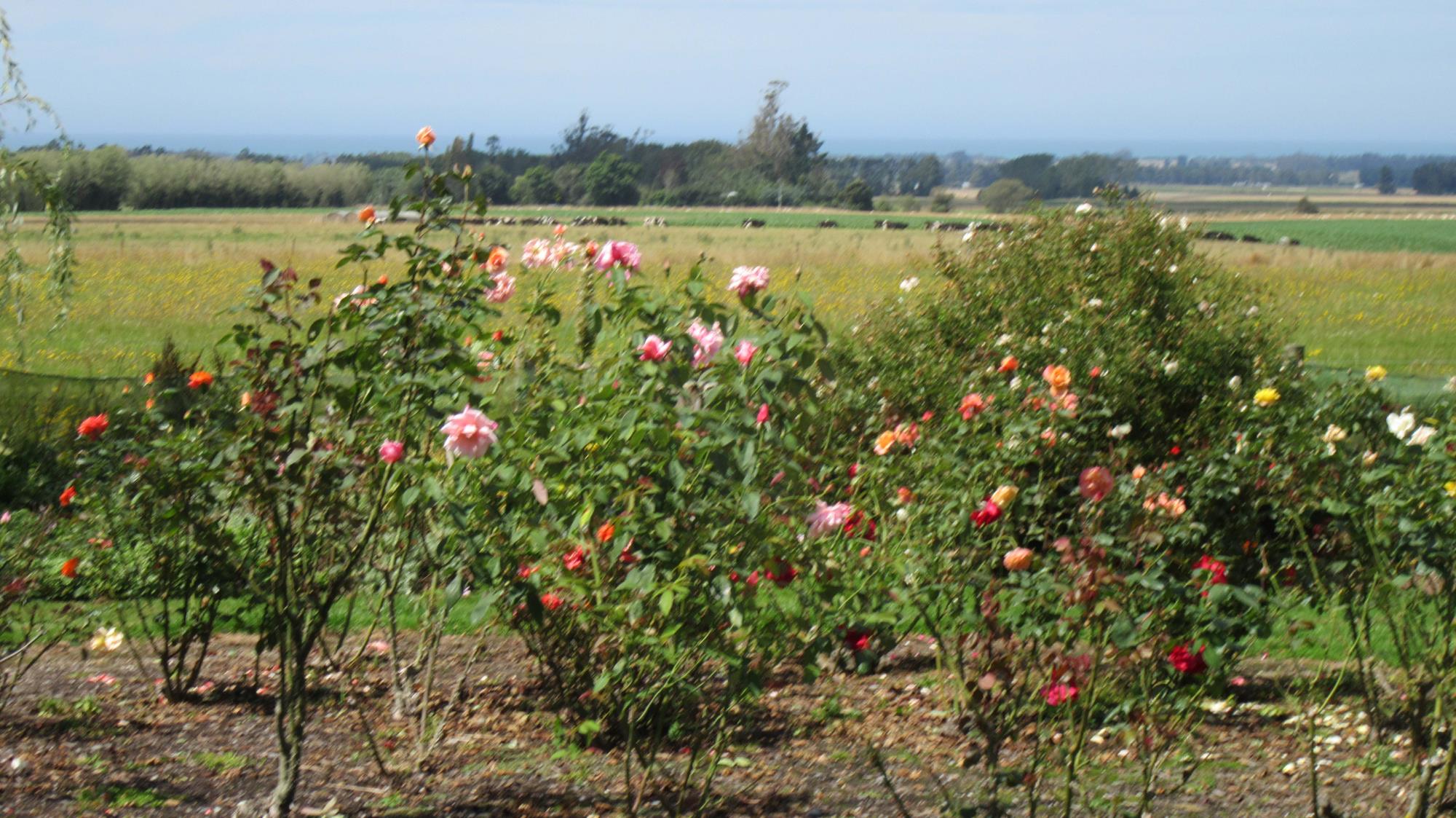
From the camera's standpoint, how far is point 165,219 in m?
45.0

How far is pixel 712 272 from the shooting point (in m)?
5.66

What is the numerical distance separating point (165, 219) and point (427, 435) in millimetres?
46069

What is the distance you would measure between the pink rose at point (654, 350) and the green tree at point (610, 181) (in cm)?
5961

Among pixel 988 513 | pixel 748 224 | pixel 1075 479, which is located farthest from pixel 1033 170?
pixel 988 513

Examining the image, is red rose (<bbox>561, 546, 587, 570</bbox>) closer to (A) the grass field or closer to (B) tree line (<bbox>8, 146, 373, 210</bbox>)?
(A) the grass field

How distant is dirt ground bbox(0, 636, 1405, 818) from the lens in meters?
3.25

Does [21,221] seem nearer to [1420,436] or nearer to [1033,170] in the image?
[1420,436]

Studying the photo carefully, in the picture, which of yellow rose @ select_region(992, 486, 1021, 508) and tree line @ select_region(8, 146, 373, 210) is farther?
tree line @ select_region(8, 146, 373, 210)

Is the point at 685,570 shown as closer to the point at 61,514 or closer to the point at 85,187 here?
the point at 61,514

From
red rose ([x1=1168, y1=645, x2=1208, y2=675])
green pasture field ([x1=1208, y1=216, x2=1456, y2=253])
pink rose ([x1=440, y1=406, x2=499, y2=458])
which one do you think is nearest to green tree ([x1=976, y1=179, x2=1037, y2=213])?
green pasture field ([x1=1208, y1=216, x2=1456, y2=253])

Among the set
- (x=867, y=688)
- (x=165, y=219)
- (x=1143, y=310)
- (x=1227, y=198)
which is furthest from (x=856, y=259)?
(x=1227, y=198)

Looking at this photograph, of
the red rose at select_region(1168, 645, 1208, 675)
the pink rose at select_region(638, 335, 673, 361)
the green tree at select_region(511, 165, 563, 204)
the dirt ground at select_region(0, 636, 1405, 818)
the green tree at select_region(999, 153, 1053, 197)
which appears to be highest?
the green tree at select_region(999, 153, 1053, 197)

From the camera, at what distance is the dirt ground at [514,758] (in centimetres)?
325

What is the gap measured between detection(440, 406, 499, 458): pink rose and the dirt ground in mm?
1065
